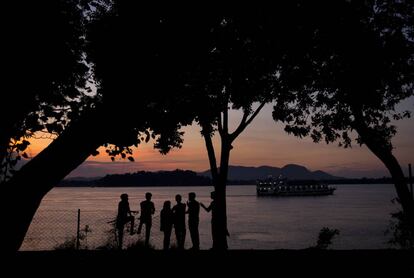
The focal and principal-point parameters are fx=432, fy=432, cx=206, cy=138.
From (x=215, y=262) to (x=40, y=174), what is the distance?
771 centimetres

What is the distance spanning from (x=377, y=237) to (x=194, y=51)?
62623 mm

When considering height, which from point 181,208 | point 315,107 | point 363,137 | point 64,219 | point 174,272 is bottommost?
point 64,219

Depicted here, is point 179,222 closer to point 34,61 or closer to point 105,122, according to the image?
point 34,61

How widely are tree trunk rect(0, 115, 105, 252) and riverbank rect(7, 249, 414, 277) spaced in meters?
5.88

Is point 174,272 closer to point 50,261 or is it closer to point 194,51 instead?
point 50,261

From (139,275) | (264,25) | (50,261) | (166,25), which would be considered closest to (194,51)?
(166,25)

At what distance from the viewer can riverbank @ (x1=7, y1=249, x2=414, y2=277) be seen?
991 centimetres

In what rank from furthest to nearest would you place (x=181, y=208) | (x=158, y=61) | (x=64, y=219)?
(x=64, y=219), (x=181, y=208), (x=158, y=61)

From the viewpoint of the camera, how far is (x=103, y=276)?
9.34 metres

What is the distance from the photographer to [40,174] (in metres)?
4.19

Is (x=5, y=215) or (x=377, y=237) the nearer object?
(x=5, y=215)

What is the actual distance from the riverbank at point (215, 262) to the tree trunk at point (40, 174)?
588 centimetres

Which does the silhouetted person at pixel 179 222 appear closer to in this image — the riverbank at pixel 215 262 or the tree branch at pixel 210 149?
the riverbank at pixel 215 262

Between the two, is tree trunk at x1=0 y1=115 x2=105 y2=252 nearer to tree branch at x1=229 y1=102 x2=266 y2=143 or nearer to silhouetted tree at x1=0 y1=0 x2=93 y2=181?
silhouetted tree at x1=0 y1=0 x2=93 y2=181
